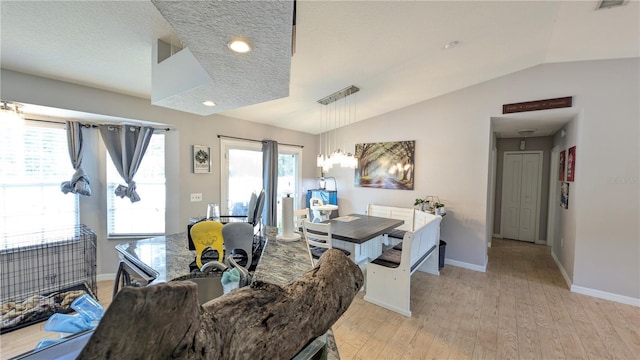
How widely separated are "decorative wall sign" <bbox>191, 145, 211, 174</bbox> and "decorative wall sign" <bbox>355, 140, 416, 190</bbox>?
2833 millimetres

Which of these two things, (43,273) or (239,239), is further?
(43,273)

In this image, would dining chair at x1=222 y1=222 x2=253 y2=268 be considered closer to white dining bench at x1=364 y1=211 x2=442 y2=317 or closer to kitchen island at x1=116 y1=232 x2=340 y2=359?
kitchen island at x1=116 y1=232 x2=340 y2=359

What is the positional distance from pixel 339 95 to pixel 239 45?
8.16 feet

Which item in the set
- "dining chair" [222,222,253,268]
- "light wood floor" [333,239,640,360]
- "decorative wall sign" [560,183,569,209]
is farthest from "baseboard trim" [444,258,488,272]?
"dining chair" [222,222,253,268]

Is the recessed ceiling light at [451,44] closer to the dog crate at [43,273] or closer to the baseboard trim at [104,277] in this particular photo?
the dog crate at [43,273]

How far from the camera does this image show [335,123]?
198 inches

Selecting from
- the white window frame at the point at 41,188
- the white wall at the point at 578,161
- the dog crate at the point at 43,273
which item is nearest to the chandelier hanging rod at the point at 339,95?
the white wall at the point at 578,161

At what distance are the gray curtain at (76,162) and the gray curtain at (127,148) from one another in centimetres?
25

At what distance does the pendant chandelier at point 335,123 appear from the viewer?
3518 millimetres

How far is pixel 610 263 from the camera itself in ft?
9.56

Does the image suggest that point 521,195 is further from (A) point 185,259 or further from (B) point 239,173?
(A) point 185,259

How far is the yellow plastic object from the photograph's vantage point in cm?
151

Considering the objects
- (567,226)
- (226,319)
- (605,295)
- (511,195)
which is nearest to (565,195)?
(567,226)

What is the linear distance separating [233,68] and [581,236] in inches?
169
